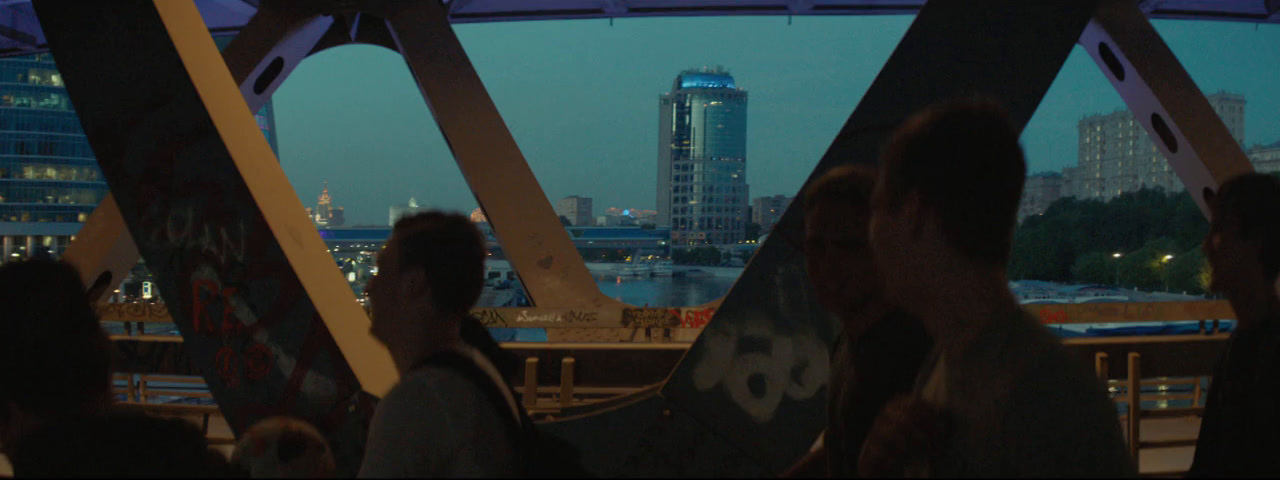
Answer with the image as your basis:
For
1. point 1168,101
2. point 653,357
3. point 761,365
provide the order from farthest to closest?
point 1168,101 < point 653,357 < point 761,365

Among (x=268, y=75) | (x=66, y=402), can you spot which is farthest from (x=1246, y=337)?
(x=268, y=75)

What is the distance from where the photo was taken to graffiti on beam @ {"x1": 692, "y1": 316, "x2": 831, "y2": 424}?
303 centimetres

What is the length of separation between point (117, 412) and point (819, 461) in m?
1.46

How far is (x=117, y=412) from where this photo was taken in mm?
1493

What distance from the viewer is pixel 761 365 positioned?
309cm

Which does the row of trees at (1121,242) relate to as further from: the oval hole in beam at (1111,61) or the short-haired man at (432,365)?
the short-haired man at (432,365)

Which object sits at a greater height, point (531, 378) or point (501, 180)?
point (501, 180)

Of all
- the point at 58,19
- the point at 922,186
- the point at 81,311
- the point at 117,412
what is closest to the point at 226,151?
the point at 58,19

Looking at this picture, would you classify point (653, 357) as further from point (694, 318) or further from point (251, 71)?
point (251, 71)

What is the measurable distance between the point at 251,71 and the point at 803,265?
35.3 feet

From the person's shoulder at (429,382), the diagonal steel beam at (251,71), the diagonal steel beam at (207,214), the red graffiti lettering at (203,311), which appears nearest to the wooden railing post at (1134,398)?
the diagonal steel beam at (207,214)

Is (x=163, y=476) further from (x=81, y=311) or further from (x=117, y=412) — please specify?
(x=81, y=311)

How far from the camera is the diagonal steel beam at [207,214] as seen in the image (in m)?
3.51

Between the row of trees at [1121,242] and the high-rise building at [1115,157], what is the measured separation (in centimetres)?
69
